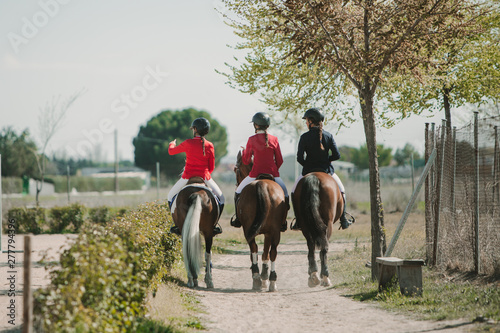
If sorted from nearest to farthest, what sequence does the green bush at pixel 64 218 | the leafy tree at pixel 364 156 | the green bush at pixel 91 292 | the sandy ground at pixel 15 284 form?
the green bush at pixel 91 292, the sandy ground at pixel 15 284, the green bush at pixel 64 218, the leafy tree at pixel 364 156

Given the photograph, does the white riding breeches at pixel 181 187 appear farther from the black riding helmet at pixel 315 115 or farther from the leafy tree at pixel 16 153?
the leafy tree at pixel 16 153

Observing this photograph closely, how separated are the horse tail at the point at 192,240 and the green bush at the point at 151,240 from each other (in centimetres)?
36

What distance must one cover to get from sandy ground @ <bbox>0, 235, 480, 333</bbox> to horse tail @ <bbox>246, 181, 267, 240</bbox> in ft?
3.32

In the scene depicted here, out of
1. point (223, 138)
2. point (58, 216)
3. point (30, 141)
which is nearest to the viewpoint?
point (58, 216)

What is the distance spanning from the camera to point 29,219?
69.9ft

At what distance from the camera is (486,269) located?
862 centimetres

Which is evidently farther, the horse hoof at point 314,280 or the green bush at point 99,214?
the green bush at point 99,214

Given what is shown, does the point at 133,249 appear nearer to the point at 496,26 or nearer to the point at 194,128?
the point at 194,128

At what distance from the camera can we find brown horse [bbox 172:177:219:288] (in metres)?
8.48

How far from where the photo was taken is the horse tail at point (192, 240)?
331 inches

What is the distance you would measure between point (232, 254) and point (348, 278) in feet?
18.2

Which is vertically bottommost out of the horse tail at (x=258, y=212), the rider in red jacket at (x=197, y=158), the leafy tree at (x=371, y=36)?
the horse tail at (x=258, y=212)

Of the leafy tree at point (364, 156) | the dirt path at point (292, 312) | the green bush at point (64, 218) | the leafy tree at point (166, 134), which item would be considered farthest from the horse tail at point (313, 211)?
the leafy tree at point (166, 134)

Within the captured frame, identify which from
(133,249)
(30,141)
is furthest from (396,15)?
(30,141)
